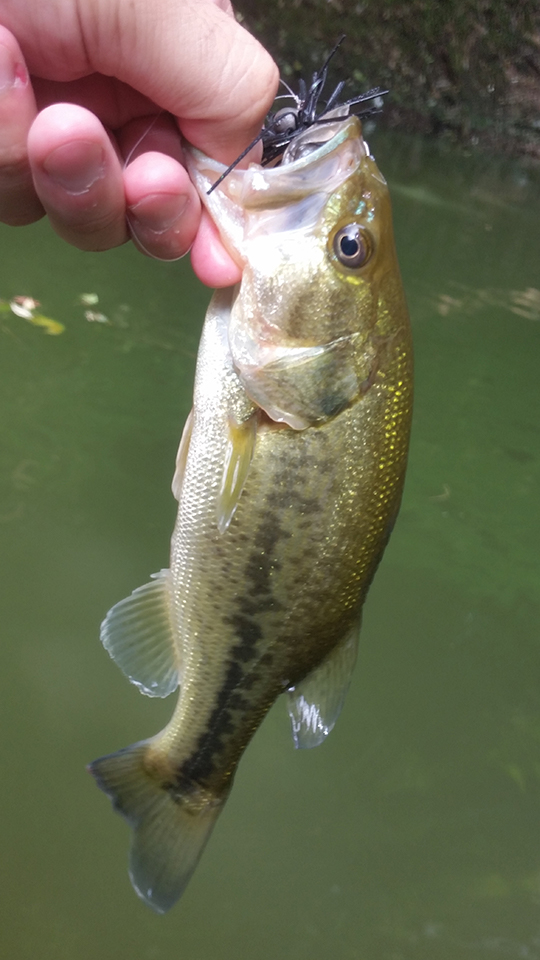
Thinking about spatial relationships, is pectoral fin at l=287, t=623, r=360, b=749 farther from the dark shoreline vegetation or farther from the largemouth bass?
the dark shoreline vegetation

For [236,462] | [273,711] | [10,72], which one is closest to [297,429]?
[236,462]

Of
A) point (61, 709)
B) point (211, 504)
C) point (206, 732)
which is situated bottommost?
point (61, 709)

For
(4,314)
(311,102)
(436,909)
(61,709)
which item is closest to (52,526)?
(61,709)

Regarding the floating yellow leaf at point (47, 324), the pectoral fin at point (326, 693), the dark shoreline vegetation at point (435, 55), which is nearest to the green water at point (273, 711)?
the floating yellow leaf at point (47, 324)

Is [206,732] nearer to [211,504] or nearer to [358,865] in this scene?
[211,504]

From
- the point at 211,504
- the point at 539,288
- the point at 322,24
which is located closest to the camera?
the point at 211,504

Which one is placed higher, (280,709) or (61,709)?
(61,709)
